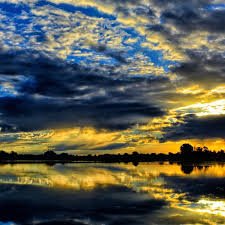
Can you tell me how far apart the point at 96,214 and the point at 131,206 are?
428 centimetres

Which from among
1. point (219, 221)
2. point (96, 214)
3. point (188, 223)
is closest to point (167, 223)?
point (188, 223)

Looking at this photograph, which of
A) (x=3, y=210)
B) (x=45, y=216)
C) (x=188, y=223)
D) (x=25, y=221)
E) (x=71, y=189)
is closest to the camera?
(x=188, y=223)

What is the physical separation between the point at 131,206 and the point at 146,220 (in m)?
6.11

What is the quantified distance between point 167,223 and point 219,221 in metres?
3.16

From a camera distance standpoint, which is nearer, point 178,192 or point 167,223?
point 167,223

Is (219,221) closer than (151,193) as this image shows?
Yes

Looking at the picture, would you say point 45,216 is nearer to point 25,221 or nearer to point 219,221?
point 25,221

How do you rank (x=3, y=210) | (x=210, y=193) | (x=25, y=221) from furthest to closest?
(x=210, y=193)
(x=3, y=210)
(x=25, y=221)

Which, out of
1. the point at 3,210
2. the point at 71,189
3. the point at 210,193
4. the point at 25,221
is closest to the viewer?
the point at 25,221

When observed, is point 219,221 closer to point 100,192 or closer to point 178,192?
point 178,192

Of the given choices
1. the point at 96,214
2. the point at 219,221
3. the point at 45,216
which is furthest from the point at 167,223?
the point at 45,216

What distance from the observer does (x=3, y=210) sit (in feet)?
96.3

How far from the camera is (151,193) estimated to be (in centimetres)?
3938

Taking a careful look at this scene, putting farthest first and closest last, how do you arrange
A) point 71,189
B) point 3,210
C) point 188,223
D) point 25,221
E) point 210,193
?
point 71,189 → point 210,193 → point 3,210 → point 25,221 → point 188,223
